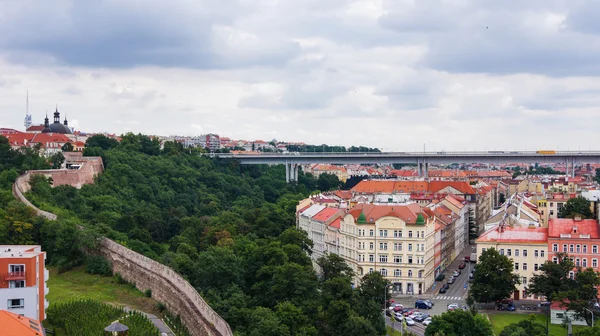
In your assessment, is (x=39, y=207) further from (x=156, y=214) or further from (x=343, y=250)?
(x=343, y=250)

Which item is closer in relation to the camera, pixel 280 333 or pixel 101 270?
pixel 280 333

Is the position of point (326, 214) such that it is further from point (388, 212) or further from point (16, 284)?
point (16, 284)

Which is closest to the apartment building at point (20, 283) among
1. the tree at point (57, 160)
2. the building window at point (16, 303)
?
the building window at point (16, 303)

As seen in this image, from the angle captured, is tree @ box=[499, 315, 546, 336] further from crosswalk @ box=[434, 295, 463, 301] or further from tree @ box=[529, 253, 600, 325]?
crosswalk @ box=[434, 295, 463, 301]

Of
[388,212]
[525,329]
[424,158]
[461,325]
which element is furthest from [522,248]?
[424,158]

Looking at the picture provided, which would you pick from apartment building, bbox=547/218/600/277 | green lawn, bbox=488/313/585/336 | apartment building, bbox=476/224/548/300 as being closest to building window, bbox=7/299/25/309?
green lawn, bbox=488/313/585/336

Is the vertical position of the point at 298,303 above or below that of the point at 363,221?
below

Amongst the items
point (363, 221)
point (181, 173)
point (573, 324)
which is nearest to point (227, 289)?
point (363, 221)
